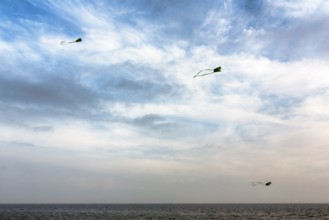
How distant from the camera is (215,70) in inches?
958

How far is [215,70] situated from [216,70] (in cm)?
25

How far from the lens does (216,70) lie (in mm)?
24578
